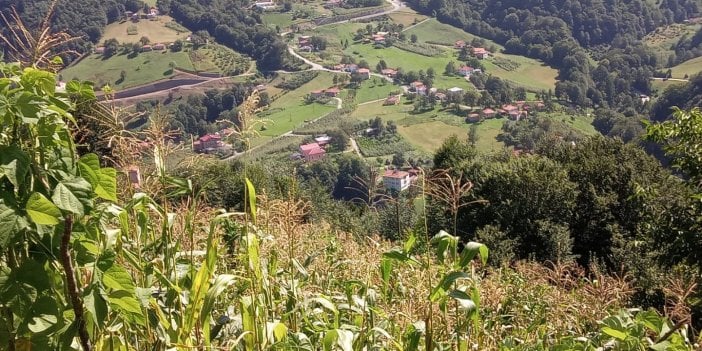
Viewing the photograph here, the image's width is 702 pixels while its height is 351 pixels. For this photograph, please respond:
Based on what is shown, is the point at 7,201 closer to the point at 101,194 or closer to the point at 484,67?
the point at 101,194

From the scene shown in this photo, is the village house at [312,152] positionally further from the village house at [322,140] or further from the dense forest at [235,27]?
the dense forest at [235,27]

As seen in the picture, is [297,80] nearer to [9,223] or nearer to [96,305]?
[96,305]

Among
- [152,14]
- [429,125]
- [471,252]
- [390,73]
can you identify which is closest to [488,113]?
[429,125]

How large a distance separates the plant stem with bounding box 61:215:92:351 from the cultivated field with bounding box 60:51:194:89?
69402mm

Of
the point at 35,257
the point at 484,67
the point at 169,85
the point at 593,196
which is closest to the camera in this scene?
the point at 35,257

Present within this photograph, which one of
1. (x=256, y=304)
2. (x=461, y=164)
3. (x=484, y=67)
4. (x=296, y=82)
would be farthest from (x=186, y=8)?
(x=256, y=304)

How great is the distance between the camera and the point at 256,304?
1.73 meters

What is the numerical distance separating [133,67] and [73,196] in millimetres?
77066

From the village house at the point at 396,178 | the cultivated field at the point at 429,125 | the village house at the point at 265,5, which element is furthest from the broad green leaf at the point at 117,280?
the village house at the point at 265,5

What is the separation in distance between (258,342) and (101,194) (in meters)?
0.69

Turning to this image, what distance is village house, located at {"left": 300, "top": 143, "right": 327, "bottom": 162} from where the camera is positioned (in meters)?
52.2

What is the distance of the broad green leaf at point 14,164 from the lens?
1.03 meters

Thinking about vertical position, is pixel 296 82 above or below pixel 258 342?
below

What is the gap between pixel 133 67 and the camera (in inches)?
2830
